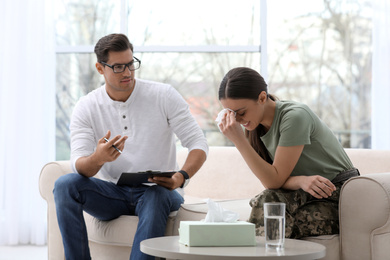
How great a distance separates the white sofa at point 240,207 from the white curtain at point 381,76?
112cm

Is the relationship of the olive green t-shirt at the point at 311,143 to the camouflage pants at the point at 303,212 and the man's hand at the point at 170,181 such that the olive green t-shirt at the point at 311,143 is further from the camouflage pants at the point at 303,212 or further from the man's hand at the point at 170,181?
the man's hand at the point at 170,181

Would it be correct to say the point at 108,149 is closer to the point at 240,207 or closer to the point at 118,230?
the point at 118,230

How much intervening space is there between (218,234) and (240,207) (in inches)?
38.1

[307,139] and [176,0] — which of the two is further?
[176,0]

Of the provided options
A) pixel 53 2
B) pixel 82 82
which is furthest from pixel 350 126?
pixel 53 2

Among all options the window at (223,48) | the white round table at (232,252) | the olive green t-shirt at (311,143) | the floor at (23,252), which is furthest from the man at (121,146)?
the window at (223,48)

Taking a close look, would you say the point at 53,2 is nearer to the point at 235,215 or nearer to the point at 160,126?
the point at 160,126

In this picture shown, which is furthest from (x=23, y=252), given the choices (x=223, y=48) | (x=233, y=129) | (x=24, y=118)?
(x=233, y=129)

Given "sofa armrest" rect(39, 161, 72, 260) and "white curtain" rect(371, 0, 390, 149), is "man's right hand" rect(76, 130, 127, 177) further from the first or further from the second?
"white curtain" rect(371, 0, 390, 149)

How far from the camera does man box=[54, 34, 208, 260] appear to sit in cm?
234

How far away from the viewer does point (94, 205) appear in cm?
237

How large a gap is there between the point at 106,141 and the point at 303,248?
3.52ft

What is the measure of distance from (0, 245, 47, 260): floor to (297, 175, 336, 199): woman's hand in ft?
6.77

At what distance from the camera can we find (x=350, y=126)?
432 cm
